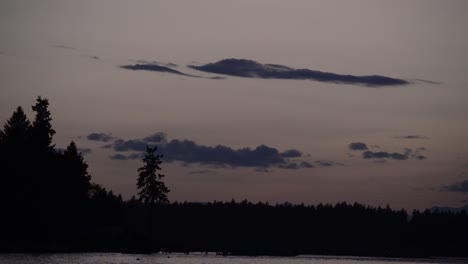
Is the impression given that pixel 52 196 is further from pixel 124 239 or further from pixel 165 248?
pixel 165 248

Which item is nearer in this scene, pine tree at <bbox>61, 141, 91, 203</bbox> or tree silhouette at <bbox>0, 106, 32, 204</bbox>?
tree silhouette at <bbox>0, 106, 32, 204</bbox>

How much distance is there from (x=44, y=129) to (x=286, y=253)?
276ft

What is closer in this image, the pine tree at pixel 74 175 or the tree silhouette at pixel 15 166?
the tree silhouette at pixel 15 166

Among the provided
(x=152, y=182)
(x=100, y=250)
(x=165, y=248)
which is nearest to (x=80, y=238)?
(x=100, y=250)

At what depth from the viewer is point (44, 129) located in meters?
124

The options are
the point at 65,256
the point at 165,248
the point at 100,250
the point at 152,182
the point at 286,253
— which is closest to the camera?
the point at 65,256

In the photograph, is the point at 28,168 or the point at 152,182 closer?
the point at 28,168

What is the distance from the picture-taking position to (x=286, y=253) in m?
194

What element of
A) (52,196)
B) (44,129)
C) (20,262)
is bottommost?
(20,262)

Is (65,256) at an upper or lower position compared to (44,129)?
lower

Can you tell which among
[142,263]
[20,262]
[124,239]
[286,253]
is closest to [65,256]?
[142,263]

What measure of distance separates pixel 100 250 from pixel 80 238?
395 centimetres

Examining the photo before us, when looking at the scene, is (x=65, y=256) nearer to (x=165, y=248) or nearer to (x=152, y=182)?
(x=165, y=248)

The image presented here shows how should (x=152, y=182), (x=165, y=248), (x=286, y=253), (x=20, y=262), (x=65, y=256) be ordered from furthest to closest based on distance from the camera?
(x=286, y=253), (x=152, y=182), (x=165, y=248), (x=65, y=256), (x=20, y=262)
